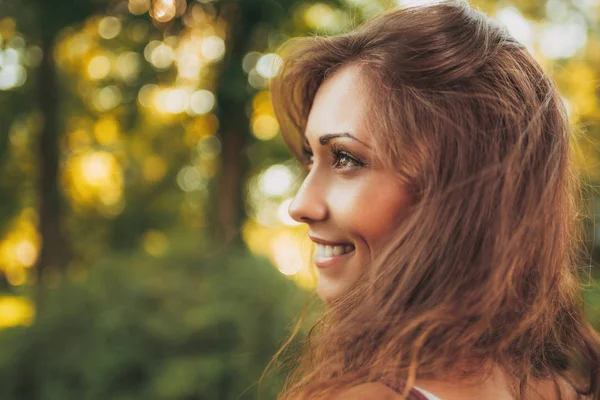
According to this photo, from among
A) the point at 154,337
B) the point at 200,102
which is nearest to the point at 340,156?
the point at 154,337

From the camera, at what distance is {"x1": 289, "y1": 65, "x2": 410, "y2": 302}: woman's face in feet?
5.23

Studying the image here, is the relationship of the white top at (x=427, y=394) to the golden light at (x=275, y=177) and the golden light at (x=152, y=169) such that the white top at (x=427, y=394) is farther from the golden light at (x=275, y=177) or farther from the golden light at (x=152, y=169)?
the golden light at (x=152, y=169)

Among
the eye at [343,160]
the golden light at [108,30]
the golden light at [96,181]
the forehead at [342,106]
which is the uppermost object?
the golden light at [108,30]

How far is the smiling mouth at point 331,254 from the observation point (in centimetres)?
172

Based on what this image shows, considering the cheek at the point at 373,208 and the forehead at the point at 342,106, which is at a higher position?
the forehead at the point at 342,106

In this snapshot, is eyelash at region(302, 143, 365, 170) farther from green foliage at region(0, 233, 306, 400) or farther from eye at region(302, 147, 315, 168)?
green foliage at region(0, 233, 306, 400)

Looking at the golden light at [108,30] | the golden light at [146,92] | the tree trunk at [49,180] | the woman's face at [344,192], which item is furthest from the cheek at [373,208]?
the tree trunk at [49,180]

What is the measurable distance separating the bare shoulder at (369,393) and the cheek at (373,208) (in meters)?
0.38

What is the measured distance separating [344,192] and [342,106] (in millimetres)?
225

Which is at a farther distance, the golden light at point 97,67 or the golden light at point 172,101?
the golden light at point 97,67

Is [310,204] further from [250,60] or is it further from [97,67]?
[97,67]

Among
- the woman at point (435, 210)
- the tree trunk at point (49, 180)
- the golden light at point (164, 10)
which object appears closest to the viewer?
the woman at point (435, 210)

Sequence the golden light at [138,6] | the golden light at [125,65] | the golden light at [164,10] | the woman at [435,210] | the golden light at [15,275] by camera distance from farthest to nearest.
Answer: the golden light at [15,275]
the golden light at [125,65]
the golden light at [138,6]
the golden light at [164,10]
the woman at [435,210]

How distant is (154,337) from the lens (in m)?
5.35
